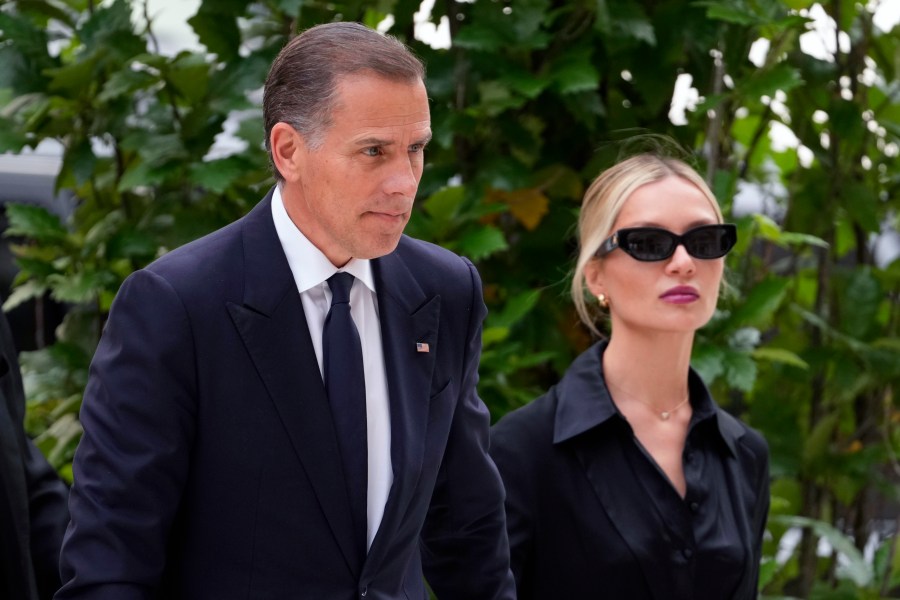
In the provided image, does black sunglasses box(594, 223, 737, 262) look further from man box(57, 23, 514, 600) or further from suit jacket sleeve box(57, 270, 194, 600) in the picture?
Answer: suit jacket sleeve box(57, 270, 194, 600)

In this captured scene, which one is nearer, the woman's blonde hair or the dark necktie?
the dark necktie

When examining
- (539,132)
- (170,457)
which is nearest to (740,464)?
(539,132)

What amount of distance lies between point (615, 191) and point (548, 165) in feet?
2.34

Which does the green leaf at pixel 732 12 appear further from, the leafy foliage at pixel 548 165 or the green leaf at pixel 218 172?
the green leaf at pixel 218 172

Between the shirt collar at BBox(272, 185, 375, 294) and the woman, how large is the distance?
799 millimetres

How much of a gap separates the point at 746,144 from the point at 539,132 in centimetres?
75

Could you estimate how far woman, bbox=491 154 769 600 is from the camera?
8.36 feet

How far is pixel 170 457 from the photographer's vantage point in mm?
1792

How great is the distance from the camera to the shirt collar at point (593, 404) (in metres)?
2.62

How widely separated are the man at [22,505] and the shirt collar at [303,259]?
2.15 feet

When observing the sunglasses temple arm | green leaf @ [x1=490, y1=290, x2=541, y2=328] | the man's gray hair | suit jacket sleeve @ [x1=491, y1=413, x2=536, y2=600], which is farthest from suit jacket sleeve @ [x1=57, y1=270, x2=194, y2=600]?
green leaf @ [x1=490, y1=290, x2=541, y2=328]

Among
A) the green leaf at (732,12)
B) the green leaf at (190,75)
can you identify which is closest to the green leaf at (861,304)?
the green leaf at (732,12)

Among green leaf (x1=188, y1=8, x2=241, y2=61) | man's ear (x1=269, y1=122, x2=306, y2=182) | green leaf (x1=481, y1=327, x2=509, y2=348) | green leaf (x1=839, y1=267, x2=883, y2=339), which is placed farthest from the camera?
green leaf (x1=839, y1=267, x2=883, y2=339)

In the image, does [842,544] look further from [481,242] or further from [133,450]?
[133,450]
